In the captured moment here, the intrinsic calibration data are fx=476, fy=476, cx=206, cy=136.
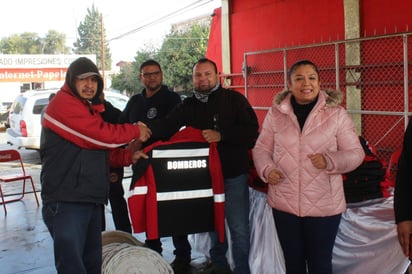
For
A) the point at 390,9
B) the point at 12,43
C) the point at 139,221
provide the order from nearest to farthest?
the point at 139,221 < the point at 390,9 < the point at 12,43

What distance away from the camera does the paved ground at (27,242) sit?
4.67 m

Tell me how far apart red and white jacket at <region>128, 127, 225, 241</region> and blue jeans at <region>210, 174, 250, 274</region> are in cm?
8

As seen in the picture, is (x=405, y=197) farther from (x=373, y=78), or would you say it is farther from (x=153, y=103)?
(x=373, y=78)

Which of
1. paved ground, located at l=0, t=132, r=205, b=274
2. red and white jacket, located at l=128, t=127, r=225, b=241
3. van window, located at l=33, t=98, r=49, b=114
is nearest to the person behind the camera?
red and white jacket, located at l=128, t=127, r=225, b=241

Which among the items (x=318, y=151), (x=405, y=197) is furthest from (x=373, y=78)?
(x=405, y=197)

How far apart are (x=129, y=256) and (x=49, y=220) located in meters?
0.94

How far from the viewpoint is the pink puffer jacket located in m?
2.82

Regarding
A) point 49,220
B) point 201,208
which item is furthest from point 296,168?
point 49,220

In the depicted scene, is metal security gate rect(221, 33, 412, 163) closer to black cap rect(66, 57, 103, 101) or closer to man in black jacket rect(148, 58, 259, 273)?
man in black jacket rect(148, 58, 259, 273)

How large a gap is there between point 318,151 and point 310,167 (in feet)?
0.35

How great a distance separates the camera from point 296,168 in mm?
2871

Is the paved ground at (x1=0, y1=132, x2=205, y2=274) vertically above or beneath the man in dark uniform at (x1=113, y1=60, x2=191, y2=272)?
beneath

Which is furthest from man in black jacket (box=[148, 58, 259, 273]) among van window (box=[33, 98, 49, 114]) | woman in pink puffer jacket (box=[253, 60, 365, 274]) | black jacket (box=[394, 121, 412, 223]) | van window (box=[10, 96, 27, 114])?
van window (box=[10, 96, 27, 114])

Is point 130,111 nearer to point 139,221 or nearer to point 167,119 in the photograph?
point 167,119
